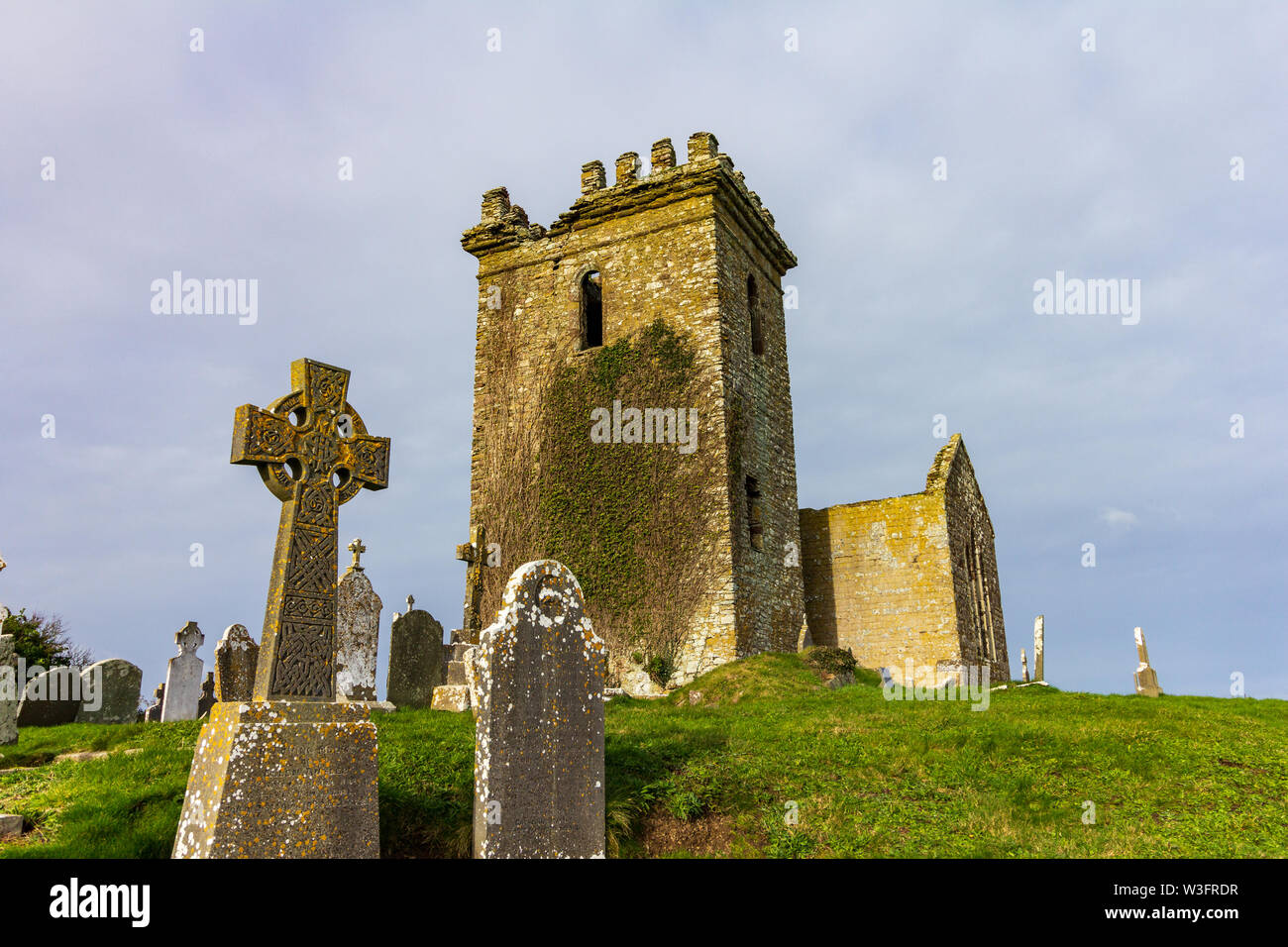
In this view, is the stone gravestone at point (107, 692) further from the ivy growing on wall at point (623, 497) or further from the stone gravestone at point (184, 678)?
the ivy growing on wall at point (623, 497)

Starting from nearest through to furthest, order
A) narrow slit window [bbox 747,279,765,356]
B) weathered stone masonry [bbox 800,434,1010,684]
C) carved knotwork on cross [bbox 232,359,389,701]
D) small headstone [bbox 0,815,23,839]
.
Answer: carved knotwork on cross [bbox 232,359,389,701] < small headstone [bbox 0,815,23,839] < weathered stone masonry [bbox 800,434,1010,684] < narrow slit window [bbox 747,279,765,356]

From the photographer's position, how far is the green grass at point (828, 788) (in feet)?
22.4

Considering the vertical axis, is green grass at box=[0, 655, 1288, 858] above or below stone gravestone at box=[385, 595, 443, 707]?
below

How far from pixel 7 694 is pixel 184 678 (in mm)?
4207

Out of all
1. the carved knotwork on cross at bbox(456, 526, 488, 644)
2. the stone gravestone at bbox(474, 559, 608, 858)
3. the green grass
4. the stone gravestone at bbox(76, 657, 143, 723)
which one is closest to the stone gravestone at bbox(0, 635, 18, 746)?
the green grass

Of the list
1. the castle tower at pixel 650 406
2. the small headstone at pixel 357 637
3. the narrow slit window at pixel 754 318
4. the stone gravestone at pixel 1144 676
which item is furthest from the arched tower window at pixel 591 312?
the stone gravestone at pixel 1144 676

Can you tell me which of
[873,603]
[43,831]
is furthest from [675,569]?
[43,831]

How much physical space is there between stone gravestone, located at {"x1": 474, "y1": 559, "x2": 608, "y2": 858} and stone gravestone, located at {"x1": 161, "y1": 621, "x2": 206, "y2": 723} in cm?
1116

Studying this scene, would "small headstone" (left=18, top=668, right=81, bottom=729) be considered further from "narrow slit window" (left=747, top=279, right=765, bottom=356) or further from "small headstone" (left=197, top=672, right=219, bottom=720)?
"narrow slit window" (left=747, top=279, right=765, bottom=356)

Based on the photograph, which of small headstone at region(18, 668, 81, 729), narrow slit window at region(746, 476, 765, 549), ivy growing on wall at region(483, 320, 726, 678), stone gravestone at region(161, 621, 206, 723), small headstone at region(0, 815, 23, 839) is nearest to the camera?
small headstone at region(0, 815, 23, 839)

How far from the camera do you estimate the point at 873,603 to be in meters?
19.9

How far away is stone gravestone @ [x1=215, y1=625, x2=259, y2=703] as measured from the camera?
477 inches

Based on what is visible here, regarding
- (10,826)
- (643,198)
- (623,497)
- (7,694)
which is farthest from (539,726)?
(643,198)
